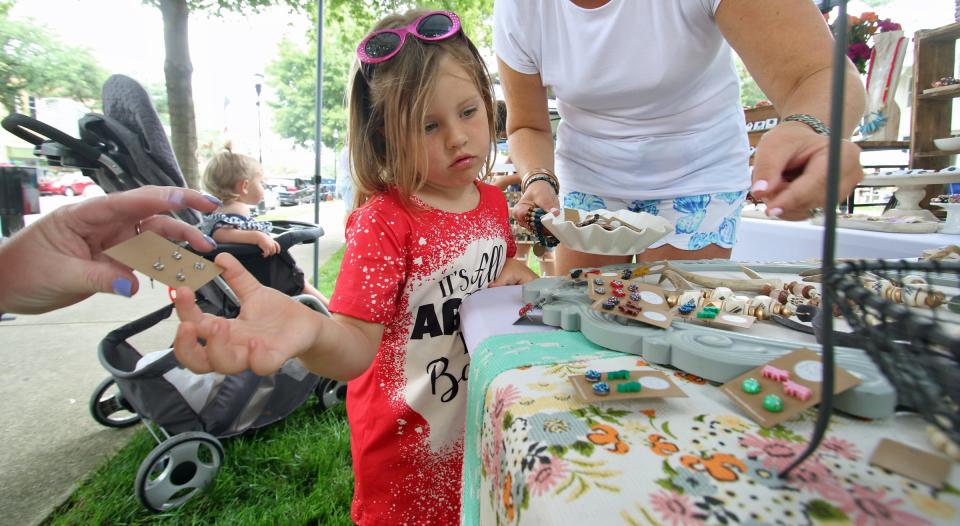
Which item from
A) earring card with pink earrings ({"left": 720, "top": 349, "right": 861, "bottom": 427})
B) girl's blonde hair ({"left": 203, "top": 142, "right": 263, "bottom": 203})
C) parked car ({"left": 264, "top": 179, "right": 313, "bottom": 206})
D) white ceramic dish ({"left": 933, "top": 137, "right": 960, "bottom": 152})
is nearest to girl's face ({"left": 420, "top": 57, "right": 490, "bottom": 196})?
earring card with pink earrings ({"left": 720, "top": 349, "right": 861, "bottom": 427})

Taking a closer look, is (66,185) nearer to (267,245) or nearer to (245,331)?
(267,245)

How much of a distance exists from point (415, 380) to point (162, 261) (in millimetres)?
485

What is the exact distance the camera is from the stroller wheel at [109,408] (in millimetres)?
1745

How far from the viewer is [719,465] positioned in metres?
0.30

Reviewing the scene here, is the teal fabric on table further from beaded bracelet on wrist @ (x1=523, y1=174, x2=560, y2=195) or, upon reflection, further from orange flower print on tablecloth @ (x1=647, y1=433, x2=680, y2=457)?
beaded bracelet on wrist @ (x1=523, y1=174, x2=560, y2=195)

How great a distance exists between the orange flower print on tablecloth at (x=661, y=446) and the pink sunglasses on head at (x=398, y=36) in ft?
2.54

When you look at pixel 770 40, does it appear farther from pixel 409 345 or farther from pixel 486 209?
pixel 409 345

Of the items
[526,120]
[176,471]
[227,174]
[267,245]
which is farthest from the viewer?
[227,174]

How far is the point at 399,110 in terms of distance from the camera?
84cm

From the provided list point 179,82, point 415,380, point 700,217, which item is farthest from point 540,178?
point 179,82

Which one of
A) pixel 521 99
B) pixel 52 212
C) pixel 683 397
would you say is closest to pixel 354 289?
pixel 52 212

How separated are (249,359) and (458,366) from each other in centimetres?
46

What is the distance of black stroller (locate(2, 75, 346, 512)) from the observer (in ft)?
4.50

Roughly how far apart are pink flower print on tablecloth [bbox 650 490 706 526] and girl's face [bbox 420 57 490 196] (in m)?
0.67
